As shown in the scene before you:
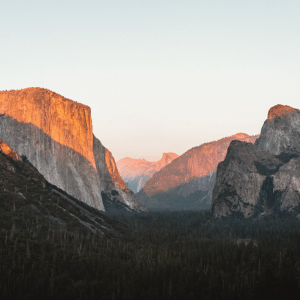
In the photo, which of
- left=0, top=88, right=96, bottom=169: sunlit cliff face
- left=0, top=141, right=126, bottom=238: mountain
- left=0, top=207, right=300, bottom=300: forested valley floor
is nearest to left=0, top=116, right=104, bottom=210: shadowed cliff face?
left=0, top=88, right=96, bottom=169: sunlit cliff face

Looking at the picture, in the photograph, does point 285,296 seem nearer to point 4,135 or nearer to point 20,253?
point 20,253

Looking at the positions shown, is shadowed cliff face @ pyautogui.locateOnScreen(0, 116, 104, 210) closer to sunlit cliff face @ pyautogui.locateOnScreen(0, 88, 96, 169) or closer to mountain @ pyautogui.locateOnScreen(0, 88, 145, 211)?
mountain @ pyautogui.locateOnScreen(0, 88, 145, 211)

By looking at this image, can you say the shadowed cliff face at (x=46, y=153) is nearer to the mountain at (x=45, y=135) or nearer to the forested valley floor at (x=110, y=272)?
the mountain at (x=45, y=135)

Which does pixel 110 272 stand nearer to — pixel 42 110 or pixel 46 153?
pixel 46 153

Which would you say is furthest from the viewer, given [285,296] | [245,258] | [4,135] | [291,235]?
[4,135]

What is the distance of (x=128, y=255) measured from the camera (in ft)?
270

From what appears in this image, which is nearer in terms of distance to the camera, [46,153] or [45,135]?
[46,153]

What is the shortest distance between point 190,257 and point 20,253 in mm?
38035

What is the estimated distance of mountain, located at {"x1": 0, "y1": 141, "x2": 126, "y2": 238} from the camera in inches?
3091

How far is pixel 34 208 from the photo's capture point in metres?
88.4

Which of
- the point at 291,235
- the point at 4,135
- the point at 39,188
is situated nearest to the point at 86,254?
the point at 39,188

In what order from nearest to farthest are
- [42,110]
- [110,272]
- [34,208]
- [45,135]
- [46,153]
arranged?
[110,272]
[34,208]
[46,153]
[45,135]
[42,110]

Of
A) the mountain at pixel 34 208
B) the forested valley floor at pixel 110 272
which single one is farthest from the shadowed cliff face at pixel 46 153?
the forested valley floor at pixel 110 272

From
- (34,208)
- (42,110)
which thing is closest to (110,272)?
(34,208)
